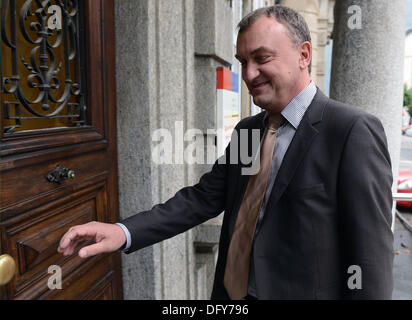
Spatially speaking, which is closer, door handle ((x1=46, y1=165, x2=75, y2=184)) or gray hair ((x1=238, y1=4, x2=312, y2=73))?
gray hair ((x1=238, y1=4, x2=312, y2=73))

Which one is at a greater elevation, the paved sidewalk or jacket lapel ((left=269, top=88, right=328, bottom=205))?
jacket lapel ((left=269, top=88, right=328, bottom=205))

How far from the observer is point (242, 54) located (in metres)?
1.80

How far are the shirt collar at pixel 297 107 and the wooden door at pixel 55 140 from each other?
115 centimetres

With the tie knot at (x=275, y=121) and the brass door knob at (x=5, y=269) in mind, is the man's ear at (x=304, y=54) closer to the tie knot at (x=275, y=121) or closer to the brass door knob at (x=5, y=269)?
the tie knot at (x=275, y=121)

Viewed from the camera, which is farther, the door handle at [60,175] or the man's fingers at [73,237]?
the door handle at [60,175]

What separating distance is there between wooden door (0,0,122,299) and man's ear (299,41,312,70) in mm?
1223

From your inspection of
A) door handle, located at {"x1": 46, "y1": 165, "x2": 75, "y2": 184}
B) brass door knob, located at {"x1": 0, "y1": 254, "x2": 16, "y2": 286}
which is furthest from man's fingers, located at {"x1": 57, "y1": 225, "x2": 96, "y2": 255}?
door handle, located at {"x1": 46, "y1": 165, "x2": 75, "y2": 184}

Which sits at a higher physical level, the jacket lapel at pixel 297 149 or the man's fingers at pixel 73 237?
the jacket lapel at pixel 297 149

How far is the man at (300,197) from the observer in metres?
1.61

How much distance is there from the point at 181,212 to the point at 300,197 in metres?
0.72

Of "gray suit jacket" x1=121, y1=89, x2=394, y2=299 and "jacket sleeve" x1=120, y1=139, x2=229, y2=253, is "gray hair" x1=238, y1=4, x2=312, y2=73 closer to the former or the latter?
"gray suit jacket" x1=121, y1=89, x2=394, y2=299

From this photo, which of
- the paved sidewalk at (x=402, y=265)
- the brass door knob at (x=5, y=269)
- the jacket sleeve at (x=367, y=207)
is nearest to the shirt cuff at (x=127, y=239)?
the brass door knob at (x=5, y=269)

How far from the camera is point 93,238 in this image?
1756mm

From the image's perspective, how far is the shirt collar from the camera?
185cm
